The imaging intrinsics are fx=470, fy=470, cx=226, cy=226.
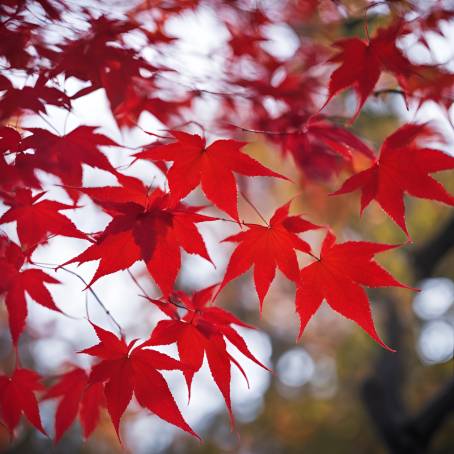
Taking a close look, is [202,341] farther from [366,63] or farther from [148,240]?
[366,63]

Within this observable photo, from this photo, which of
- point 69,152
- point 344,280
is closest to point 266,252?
point 344,280

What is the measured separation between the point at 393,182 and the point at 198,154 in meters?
0.34

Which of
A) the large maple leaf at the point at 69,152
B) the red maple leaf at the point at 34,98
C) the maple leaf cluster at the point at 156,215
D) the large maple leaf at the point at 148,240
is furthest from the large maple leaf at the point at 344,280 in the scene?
the red maple leaf at the point at 34,98

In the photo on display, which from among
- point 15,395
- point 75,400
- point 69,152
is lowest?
point 75,400

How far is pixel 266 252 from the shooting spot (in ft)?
2.61

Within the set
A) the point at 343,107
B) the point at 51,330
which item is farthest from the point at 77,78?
the point at 51,330

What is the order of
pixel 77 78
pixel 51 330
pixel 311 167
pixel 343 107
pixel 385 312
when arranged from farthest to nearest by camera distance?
pixel 51 330, pixel 385 312, pixel 343 107, pixel 311 167, pixel 77 78

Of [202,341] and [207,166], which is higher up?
[207,166]

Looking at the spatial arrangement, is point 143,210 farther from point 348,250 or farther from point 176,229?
point 348,250

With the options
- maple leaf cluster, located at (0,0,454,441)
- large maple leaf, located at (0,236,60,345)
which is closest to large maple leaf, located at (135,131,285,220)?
maple leaf cluster, located at (0,0,454,441)

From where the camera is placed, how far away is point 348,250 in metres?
0.78

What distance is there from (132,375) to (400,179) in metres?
0.56

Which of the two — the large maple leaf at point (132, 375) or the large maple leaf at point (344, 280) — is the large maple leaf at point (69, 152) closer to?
the large maple leaf at point (132, 375)

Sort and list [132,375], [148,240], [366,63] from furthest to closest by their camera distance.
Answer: [366,63] → [132,375] → [148,240]
